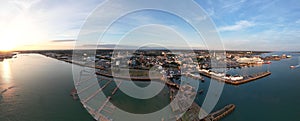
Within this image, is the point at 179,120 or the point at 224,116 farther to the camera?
the point at 224,116

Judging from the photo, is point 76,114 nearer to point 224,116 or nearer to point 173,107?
point 173,107

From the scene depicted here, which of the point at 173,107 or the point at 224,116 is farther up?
the point at 173,107

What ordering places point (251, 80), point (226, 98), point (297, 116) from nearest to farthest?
1. point (297, 116)
2. point (226, 98)
3. point (251, 80)

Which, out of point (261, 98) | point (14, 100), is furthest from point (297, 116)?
point (14, 100)

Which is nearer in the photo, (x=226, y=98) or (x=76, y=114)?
(x=76, y=114)

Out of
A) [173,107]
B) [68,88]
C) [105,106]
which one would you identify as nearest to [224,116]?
[173,107]

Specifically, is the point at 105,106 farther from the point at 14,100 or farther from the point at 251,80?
the point at 251,80

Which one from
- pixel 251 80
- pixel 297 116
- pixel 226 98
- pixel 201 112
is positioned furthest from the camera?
pixel 251 80

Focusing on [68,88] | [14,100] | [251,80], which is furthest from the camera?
[251,80]

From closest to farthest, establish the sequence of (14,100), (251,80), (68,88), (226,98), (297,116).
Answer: (297,116) < (14,100) < (226,98) < (68,88) < (251,80)
